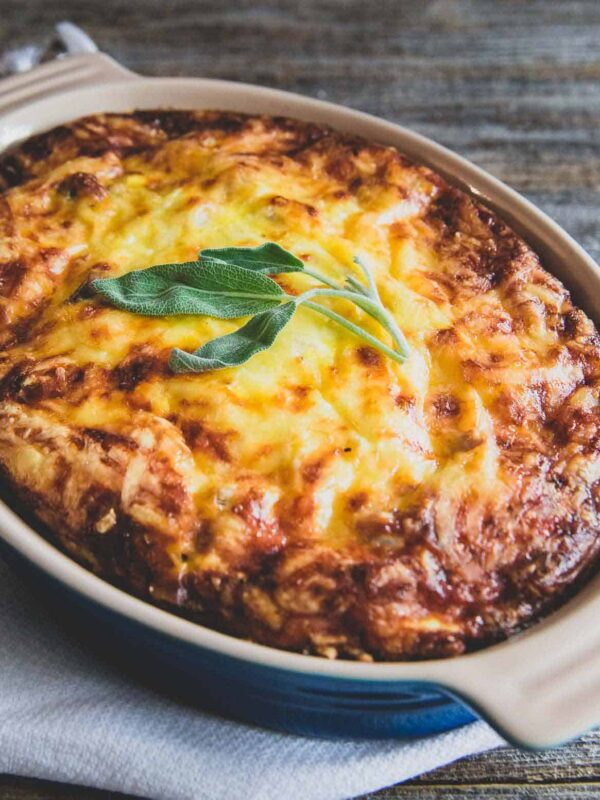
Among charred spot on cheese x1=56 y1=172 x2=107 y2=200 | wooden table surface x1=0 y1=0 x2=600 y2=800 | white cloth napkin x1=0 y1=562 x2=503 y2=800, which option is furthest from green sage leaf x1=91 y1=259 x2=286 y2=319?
wooden table surface x1=0 y1=0 x2=600 y2=800

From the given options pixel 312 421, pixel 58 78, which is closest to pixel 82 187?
pixel 58 78

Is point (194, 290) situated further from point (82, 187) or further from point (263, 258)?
point (82, 187)

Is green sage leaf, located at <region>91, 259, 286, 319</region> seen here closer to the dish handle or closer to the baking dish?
the baking dish

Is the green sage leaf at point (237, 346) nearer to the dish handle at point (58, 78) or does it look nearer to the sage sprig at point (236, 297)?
the sage sprig at point (236, 297)

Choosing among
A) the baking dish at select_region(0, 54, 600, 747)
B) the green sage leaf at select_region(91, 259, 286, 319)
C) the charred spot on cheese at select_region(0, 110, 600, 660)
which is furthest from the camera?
the green sage leaf at select_region(91, 259, 286, 319)

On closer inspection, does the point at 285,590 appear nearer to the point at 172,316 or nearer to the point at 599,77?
the point at 172,316

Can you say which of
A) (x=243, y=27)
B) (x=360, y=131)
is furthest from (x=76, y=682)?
(x=243, y=27)

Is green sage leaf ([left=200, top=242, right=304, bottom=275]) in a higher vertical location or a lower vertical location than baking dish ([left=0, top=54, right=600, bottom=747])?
higher
